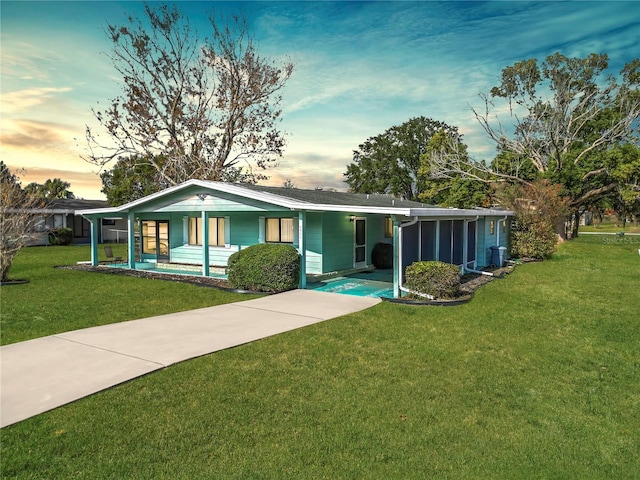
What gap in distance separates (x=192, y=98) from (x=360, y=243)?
1990 cm

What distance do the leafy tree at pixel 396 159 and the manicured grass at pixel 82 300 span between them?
40508mm

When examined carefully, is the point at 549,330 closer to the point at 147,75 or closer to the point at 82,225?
the point at 147,75

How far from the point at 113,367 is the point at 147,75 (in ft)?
90.1

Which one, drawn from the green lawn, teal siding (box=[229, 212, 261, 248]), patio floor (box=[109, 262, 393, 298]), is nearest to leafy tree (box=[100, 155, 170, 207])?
patio floor (box=[109, 262, 393, 298])

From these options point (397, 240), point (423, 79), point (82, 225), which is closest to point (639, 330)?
point (397, 240)

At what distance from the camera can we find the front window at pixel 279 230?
1482cm

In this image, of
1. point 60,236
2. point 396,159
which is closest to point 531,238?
point 60,236

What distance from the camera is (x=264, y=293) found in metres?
11.5

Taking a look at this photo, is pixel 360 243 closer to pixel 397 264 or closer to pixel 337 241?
pixel 337 241

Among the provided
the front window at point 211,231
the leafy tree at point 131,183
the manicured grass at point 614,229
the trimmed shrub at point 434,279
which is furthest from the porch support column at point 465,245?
the manicured grass at point 614,229

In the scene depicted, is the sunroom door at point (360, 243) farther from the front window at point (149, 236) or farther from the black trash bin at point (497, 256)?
the front window at point (149, 236)

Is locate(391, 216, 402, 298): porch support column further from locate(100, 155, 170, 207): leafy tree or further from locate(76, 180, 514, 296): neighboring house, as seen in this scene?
locate(100, 155, 170, 207): leafy tree

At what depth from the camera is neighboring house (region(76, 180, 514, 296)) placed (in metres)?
12.3

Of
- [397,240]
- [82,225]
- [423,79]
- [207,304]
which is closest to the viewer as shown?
[207,304]
